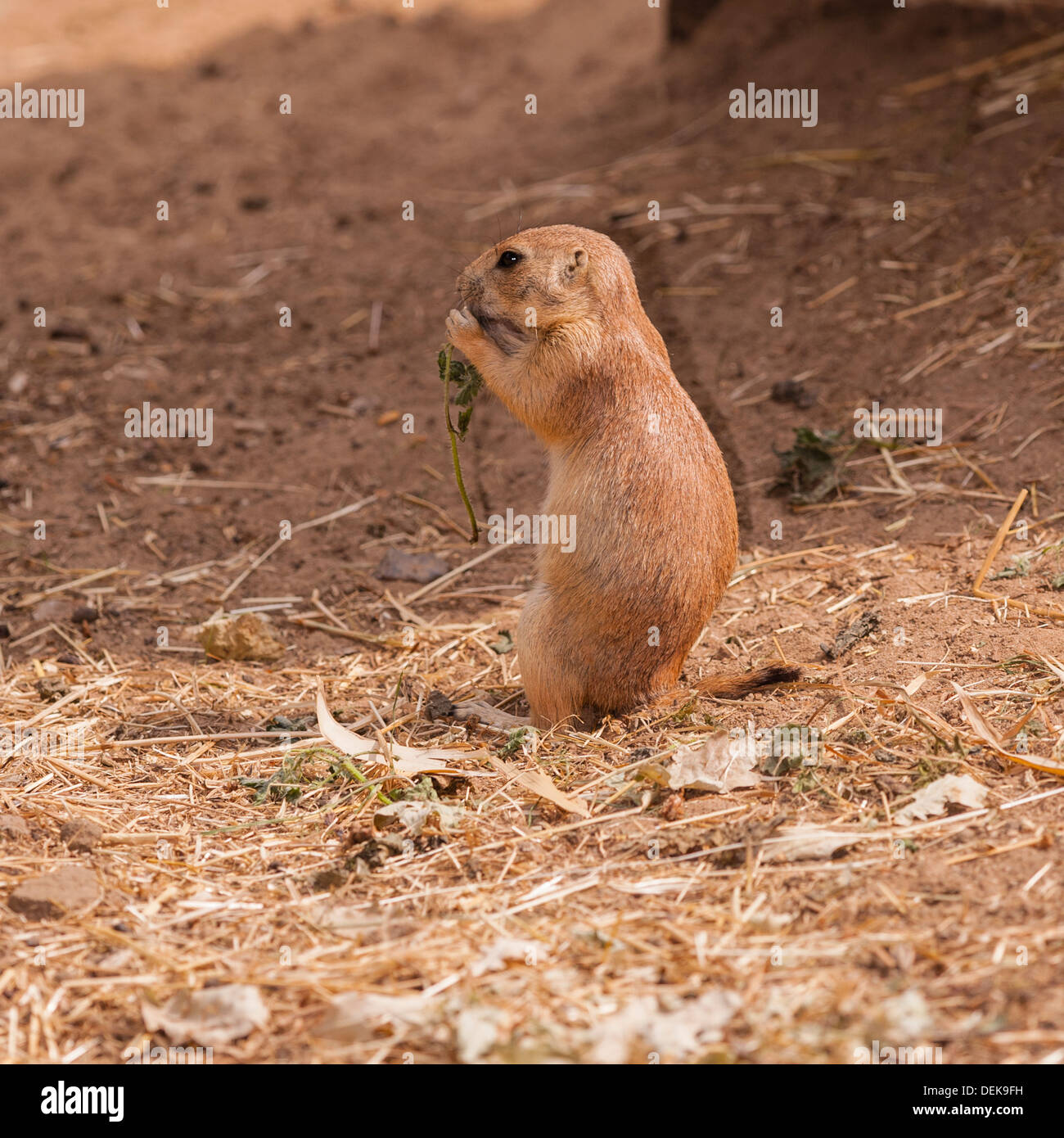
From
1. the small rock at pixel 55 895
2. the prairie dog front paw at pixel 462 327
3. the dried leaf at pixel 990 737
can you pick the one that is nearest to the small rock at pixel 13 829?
the small rock at pixel 55 895

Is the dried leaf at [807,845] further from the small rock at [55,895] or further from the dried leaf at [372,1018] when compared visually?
the small rock at [55,895]

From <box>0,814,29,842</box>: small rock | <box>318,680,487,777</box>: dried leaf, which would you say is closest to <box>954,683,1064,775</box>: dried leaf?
<box>318,680,487,777</box>: dried leaf

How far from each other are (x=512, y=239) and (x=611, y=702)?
2.04m

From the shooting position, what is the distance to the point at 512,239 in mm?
5246

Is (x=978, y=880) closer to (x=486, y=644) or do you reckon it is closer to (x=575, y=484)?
(x=575, y=484)

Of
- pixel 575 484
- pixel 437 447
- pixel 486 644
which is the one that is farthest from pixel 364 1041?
pixel 437 447

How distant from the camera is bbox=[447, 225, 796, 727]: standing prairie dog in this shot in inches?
183

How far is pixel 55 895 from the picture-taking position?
365cm

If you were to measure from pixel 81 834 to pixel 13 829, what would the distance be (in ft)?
0.80

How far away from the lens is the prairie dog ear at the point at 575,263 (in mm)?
5051

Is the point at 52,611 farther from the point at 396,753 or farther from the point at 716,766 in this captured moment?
the point at 716,766

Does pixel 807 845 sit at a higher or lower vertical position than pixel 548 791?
lower

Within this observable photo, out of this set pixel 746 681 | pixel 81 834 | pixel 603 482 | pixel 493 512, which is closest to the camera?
pixel 81 834

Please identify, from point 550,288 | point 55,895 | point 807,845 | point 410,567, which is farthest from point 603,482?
point 55,895
